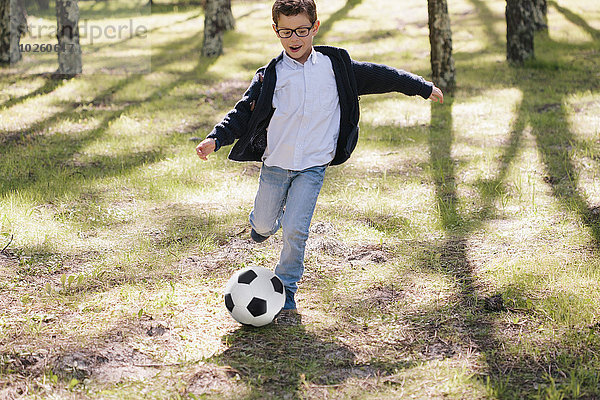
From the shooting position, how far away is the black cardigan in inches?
168

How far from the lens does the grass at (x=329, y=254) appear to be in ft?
12.0

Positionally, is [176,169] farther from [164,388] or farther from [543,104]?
[543,104]

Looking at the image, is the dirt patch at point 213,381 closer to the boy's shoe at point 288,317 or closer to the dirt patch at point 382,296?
the boy's shoe at point 288,317

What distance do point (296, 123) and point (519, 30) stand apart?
10.3 metres

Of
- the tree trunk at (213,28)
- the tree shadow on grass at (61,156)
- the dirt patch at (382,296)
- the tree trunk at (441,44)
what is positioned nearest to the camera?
the dirt patch at (382,296)

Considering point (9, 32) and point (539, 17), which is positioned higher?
point (539, 17)

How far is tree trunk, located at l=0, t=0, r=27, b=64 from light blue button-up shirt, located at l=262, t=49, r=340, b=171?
483 inches

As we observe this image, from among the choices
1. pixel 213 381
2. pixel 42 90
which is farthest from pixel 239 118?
pixel 42 90

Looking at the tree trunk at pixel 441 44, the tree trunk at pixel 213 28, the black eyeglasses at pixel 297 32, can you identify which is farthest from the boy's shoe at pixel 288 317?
the tree trunk at pixel 213 28

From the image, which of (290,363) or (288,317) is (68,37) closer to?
(288,317)

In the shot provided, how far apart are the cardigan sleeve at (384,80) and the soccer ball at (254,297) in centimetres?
149

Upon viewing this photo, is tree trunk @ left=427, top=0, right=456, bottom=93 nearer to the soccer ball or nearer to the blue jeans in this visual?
the blue jeans

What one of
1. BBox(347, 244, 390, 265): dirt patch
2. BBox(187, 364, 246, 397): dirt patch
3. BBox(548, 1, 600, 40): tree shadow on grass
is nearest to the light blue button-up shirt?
BBox(347, 244, 390, 265): dirt patch

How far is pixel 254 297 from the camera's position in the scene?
406 centimetres
